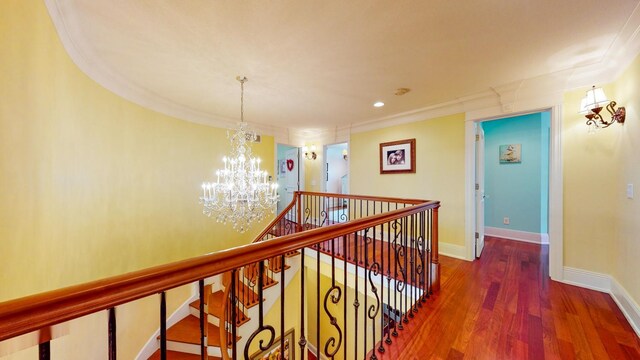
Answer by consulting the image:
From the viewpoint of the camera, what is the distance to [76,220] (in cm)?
207

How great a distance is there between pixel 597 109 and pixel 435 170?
1781mm

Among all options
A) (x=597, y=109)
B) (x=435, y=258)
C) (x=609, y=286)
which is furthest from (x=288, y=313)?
(x=597, y=109)

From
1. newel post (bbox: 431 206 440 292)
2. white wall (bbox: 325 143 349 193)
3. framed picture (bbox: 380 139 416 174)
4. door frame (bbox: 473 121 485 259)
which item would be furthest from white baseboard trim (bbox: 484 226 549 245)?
white wall (bbox: 325 143 349 193)

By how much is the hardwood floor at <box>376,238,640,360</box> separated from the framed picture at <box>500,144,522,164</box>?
8.09 feet

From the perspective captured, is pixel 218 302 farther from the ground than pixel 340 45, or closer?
closer

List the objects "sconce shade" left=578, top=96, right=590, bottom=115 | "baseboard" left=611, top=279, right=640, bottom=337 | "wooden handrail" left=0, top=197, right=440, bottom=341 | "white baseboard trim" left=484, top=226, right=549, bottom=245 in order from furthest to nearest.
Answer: "white baseboard trim" left=484, top=226, right=549, bottom=245
"sconce shade" left=578, top=96, right=590, bottom=115
"baseboard" left=611, top=279, right=640, bottom=337
"wooden handrail" left=0, top=197, right=440, bottom=341

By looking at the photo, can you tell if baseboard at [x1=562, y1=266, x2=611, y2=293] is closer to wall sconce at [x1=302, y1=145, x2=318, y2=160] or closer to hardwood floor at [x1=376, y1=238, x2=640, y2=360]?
hardwood floor at [x1=376, y1=238, x2=640, y2=360]

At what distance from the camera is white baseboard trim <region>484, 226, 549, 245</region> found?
413 centimetres

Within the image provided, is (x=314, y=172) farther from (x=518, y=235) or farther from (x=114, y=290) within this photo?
(x=114, y=290)

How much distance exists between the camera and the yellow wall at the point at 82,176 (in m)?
1.21

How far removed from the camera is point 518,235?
14.4ft

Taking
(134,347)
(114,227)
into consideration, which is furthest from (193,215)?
(134,347)

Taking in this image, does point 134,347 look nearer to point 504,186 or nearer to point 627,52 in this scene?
point 627,52

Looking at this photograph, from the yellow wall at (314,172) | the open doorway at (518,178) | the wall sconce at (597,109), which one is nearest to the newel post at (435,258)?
the wall sconce at (597,109)
